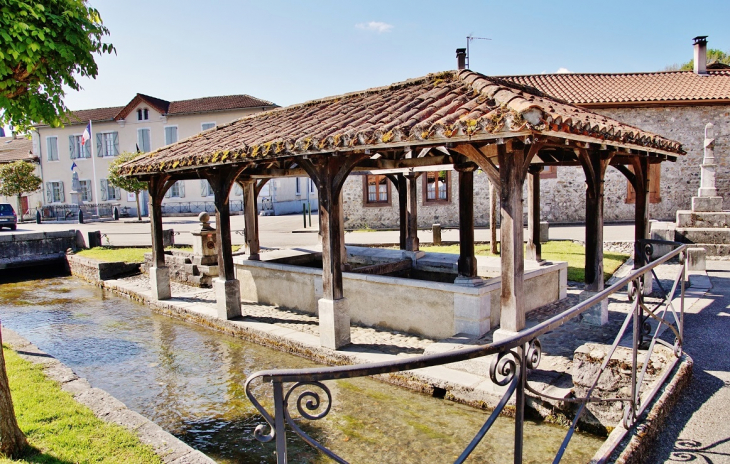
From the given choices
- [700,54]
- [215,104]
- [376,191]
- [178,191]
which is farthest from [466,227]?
[178,191]

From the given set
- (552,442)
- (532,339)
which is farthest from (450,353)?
(552,442)

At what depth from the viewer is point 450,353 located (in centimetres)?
198

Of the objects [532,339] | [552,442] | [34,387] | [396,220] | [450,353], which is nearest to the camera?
[450,353]

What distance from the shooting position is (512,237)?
5359mm

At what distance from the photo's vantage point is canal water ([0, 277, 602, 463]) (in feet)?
14.6

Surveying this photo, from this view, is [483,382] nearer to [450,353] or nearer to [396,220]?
[450,353]

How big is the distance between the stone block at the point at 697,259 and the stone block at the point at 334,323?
779 centimetres

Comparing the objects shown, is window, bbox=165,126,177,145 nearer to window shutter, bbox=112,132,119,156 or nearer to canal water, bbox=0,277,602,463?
window shutter, bbox=112,132,119,156

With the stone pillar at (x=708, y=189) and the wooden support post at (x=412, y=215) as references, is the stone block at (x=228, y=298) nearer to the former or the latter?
the wooden support post at (x=412, y=215)

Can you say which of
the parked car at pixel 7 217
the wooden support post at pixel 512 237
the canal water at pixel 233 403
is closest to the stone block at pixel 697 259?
the wooden support post at pixel 512 237

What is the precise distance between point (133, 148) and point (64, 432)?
34.4m

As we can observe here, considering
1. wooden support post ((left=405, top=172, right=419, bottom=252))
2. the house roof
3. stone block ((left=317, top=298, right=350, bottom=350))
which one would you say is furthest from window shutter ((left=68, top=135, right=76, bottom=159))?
stone block ((left=317, top=298, right=350, bottom=350))

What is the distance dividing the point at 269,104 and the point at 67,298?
23.0 metres

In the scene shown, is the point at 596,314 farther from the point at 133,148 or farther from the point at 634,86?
the point at 133,148
